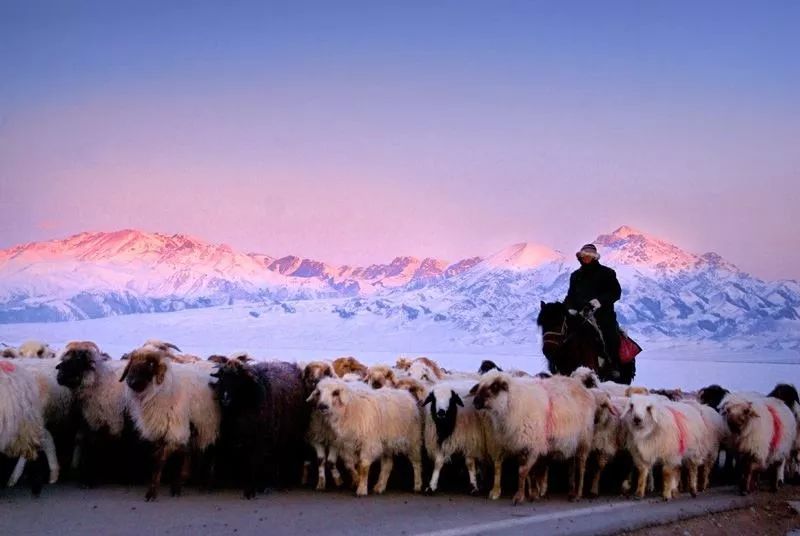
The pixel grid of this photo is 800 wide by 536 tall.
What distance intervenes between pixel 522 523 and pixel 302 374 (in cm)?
448

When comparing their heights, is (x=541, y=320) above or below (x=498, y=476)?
above

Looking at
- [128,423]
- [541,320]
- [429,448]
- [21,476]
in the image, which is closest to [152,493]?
[128,423]

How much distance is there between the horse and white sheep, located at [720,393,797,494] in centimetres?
283

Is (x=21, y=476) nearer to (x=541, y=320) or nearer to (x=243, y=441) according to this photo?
(x=243, y=441)

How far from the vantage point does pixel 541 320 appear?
17078 mm

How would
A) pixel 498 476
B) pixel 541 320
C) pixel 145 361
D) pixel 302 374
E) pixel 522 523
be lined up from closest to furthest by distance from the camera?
pixel 522 523, pixel 145 361, pixel 498 476, pixel 302 374, pixel 541 320

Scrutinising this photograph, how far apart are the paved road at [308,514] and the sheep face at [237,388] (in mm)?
1190

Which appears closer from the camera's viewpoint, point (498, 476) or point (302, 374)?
point (498, 476)

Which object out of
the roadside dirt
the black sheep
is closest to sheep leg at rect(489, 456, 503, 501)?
the roadside dirt

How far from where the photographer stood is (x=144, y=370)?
11945 mm

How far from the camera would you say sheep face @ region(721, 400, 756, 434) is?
14.1 m

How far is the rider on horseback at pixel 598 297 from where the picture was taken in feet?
57.7

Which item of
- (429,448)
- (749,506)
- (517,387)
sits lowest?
(749,506)

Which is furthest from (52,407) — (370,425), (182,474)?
(370,425)
